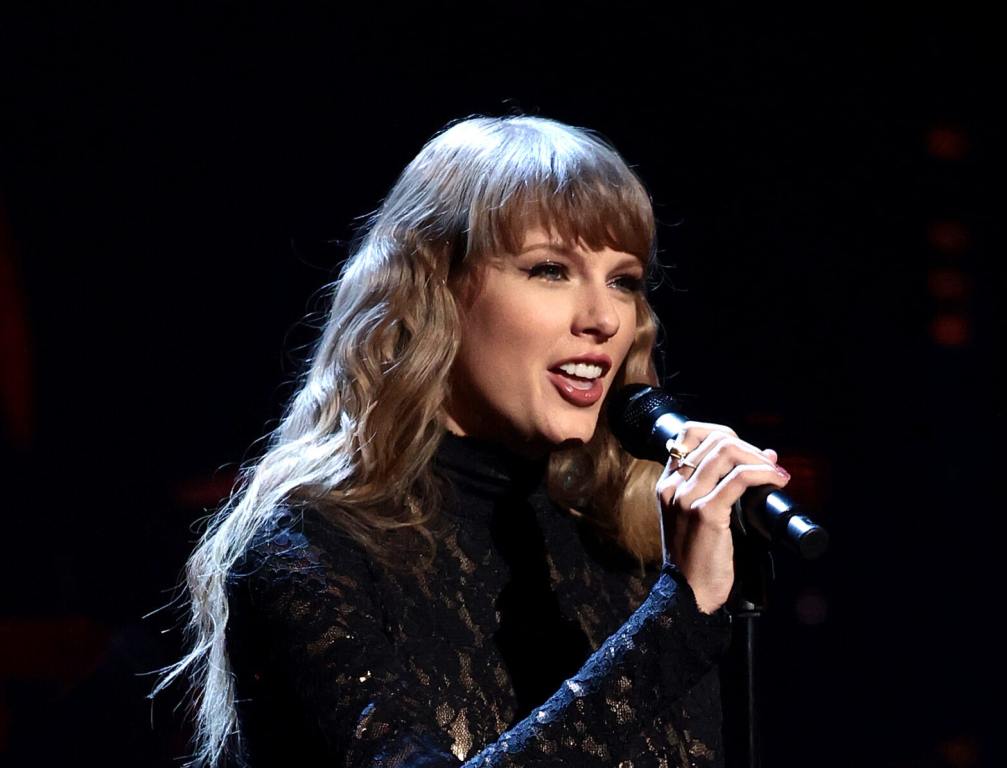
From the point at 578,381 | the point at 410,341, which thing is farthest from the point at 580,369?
the point at 410,341

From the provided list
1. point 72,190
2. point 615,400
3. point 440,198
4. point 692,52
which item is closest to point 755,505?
point 615,400

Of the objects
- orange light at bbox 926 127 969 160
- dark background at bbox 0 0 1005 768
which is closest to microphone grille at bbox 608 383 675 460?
dark background at bbox 0 0 1005 768

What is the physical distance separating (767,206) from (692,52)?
0.37 m

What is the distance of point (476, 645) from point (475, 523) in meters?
0.17

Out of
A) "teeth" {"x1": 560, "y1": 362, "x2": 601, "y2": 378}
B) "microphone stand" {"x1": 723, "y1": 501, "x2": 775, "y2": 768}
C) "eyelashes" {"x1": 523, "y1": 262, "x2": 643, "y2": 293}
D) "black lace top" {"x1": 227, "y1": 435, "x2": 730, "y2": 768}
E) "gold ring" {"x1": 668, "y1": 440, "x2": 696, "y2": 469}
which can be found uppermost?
"eyelashes" {"x1": 523, "y1": 262, "x2": 643, "y2": 293}

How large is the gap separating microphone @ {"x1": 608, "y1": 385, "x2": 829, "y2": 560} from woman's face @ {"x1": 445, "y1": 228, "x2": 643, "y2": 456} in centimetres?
6

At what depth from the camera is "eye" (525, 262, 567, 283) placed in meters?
1.58

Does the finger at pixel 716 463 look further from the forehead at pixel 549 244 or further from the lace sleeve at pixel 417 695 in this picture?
the forehead at pixel 549 244

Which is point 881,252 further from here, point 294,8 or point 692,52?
point 294,8

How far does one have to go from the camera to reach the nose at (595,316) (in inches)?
60.9

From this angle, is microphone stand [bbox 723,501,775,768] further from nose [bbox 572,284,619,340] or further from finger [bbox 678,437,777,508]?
nose [bbox 572,284,619,340]

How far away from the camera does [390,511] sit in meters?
1.56

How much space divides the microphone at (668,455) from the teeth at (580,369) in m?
0.04

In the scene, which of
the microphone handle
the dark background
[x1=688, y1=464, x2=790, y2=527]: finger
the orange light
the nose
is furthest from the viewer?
the orange light
